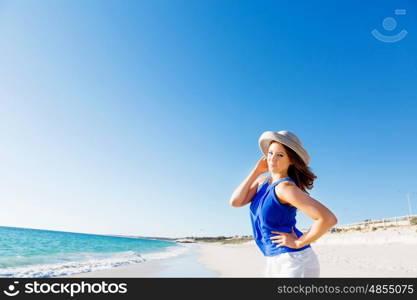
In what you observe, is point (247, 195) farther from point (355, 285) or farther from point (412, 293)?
point (412, 293)

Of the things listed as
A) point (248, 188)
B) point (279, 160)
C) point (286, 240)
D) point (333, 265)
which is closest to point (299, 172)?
point (279, 160)

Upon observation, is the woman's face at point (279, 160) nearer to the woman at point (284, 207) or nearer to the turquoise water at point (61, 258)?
the woman at point (284, 207)

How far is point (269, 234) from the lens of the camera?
1687 millimetres

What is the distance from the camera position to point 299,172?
6.05 feet

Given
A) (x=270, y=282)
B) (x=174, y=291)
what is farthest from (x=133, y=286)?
(x=270, y=282)

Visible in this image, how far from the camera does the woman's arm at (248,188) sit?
6.31 ft

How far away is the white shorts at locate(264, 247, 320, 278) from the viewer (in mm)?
1593

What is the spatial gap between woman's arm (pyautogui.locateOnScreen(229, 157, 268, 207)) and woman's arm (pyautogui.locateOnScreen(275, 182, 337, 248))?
1.26 feet

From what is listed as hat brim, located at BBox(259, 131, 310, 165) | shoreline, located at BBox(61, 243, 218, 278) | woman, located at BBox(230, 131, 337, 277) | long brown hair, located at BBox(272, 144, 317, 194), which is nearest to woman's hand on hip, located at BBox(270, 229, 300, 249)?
woman, located at BBox(230, 131, 337, 277)

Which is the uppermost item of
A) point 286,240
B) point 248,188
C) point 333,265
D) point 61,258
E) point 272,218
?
point 61,258

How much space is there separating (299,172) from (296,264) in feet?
1.75

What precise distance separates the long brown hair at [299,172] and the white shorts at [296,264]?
39 cm

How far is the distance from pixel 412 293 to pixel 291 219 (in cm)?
162

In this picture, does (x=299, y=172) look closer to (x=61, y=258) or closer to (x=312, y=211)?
(x=312, y=211)
